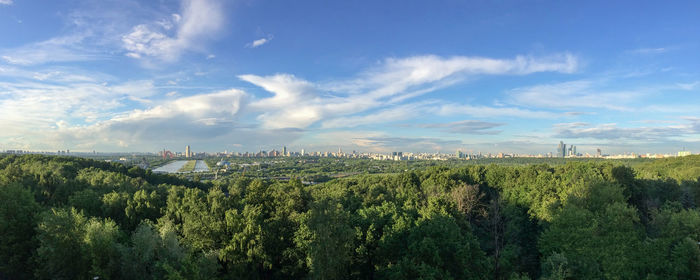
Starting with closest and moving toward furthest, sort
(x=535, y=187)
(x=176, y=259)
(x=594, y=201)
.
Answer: (x=176, y=259) → (x=594, y=201) → (x=535, y=187)

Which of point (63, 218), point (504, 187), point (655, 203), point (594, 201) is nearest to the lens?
point (63, 218)

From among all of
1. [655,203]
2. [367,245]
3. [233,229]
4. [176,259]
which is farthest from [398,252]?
[655,203]

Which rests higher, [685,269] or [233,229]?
[233,229]

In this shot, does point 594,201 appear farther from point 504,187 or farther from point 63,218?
point 63,218

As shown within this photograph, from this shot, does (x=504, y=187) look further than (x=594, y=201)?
Yes

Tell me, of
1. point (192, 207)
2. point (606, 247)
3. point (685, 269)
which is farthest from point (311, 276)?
point (685, 269)

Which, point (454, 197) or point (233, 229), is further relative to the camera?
point (454, 197)

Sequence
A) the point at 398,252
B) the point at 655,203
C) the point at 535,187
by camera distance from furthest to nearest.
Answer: the point at 535,187 < the point at 655,203 < the point at 398,252

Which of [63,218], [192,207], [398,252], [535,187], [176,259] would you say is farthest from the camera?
[535,187]

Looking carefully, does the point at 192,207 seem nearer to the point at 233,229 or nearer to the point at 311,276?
the point at 233,229
